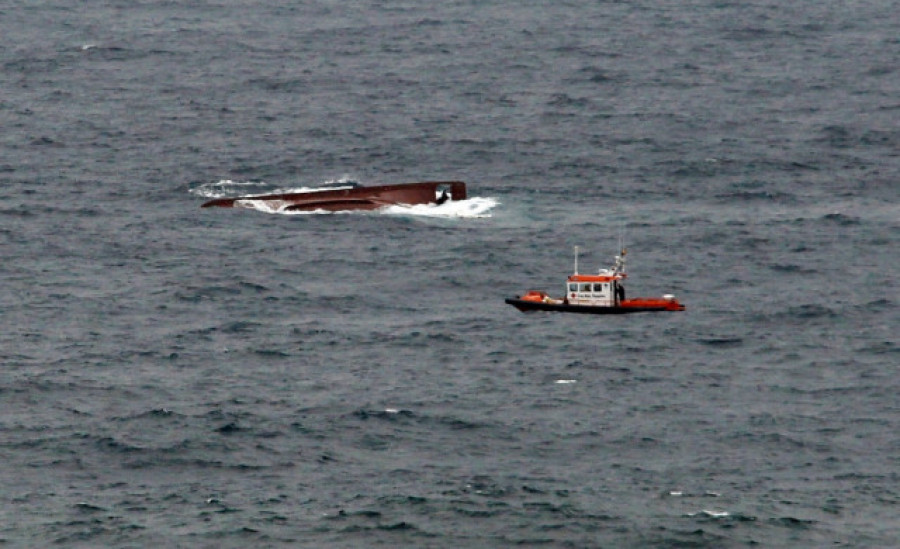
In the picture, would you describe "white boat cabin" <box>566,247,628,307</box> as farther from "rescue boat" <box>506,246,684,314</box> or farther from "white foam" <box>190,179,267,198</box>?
"white foam" <box>190,179,267,198</box>

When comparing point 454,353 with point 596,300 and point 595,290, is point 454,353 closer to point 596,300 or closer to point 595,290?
point 596,300

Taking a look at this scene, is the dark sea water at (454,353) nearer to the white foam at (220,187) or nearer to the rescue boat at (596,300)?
Answer: the white foam at (220,187)

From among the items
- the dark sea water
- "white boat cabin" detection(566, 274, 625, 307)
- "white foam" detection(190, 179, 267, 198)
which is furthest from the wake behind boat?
"white boat cabin" detection(566, 274, 625, 307)

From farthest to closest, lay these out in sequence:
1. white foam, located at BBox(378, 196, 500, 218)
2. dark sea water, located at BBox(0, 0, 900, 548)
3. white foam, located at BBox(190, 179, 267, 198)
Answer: white foam, located at BBox(190, 179, 267, 198), white foam, located at BBox(378, 196, 500, 218), dark sea water, located at BBox(0, 0, 900, 548)

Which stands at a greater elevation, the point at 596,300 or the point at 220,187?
the point at 220,187

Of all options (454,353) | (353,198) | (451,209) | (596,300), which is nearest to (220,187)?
(353,198)

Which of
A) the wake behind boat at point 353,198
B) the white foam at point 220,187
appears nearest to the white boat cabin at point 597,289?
the wake behind boat at point 353,198
